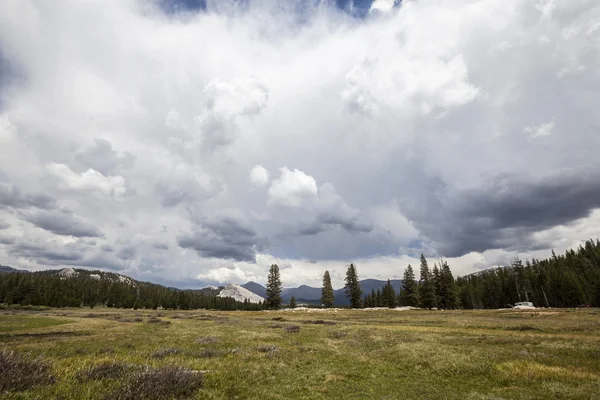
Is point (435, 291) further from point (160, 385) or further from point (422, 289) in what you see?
point (160, 385)

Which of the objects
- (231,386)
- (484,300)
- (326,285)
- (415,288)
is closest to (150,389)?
(231,386)

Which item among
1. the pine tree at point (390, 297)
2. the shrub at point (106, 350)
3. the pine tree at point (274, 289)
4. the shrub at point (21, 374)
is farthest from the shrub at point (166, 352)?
the pine tree at point (390, 297)

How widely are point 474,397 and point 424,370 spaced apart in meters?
5.56

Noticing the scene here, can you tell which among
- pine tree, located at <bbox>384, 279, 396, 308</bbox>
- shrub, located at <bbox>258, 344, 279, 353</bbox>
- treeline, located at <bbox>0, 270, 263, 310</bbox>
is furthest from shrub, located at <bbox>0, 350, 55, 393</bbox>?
treeline, located at <bbox>0, 270, 263, 310</bbox>

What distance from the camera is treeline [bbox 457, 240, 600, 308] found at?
346 feet

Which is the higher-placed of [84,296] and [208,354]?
[84,296]

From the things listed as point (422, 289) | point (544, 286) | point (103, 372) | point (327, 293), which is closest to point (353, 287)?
point (327, 293)

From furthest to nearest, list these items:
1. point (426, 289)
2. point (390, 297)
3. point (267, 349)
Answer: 1. point (390, 297)
2. point (426, 289)
3. point (267, 349)

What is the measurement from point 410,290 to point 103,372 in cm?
11799

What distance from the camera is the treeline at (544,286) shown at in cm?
10544

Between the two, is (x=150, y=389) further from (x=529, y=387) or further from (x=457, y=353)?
(x=457, y=353)

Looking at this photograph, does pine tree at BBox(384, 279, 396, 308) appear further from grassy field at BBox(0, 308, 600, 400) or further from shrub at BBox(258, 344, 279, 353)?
shrub at BBox(258, 344, 279, 353)

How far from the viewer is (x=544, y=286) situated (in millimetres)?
120312

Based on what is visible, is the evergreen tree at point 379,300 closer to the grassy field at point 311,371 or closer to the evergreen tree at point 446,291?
the evergreen tree at point 446,291
